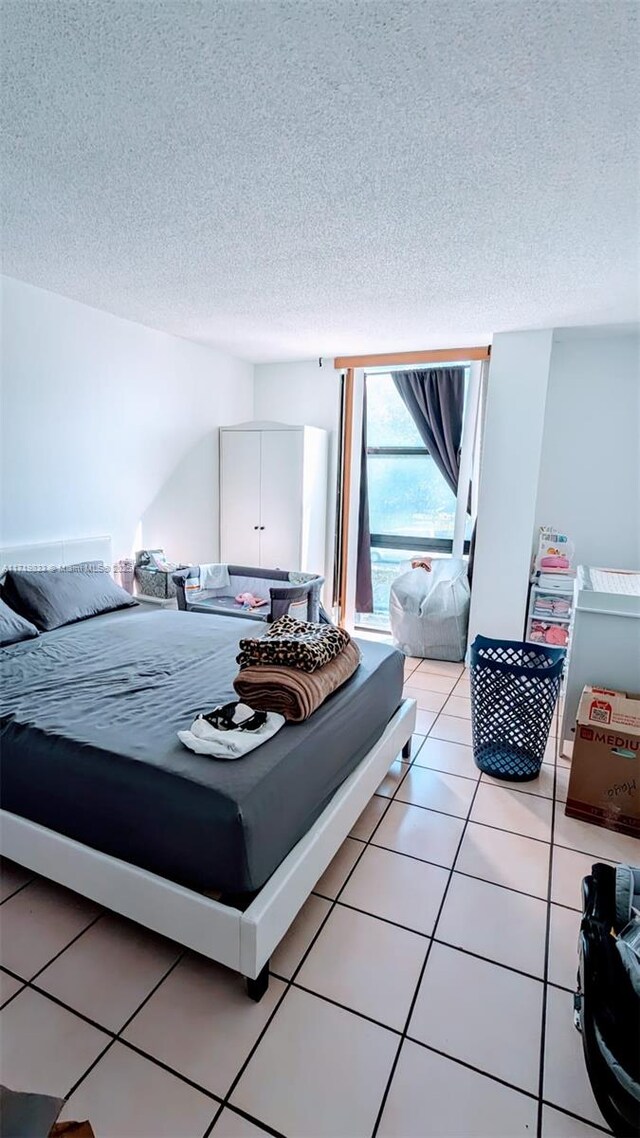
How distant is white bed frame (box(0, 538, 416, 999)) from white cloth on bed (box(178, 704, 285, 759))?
34cm

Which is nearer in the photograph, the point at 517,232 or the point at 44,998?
the point at 44,998

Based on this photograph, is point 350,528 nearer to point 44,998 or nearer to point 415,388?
point 415,388

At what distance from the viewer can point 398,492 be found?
15.9ft

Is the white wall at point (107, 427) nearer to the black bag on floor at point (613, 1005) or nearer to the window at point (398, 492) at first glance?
the window at point (398, 492)

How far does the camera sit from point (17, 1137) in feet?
2.50

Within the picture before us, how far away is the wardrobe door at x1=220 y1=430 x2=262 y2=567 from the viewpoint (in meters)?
4.61

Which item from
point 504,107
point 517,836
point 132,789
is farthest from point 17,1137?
point 504,107

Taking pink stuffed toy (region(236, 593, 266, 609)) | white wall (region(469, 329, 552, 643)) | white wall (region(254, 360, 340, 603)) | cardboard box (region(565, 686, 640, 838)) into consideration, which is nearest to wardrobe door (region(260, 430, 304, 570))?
white wall (region(254, 360, 340, 603))

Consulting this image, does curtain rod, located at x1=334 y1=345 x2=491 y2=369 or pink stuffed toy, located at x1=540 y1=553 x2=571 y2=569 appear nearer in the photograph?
pink stuffed toy, located at x1=540 y1=553 x2=571 y2=569

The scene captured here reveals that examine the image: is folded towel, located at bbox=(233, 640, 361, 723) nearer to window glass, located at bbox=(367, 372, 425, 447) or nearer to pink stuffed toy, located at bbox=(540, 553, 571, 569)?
pink stuffed toy, located at bbox=(540, 553, 571, 569)

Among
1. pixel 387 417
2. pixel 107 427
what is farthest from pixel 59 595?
pixel 387 417

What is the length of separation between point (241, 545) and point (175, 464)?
3.07 ft

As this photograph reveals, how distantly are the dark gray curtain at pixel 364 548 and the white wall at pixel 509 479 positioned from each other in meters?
1.24

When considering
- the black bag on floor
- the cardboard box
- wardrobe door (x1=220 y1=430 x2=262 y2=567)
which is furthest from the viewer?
wardrobe door (x1=220 y1=430 x2=262 y2=567)
